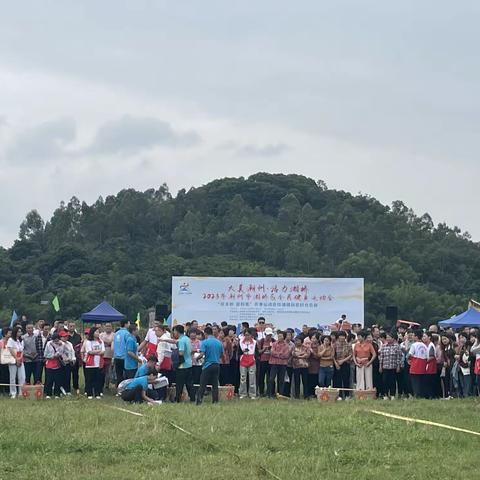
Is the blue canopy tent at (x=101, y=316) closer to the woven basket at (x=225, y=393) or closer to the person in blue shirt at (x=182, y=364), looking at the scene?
the woven basket at (x=225, y=393)

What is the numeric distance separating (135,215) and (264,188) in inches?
615

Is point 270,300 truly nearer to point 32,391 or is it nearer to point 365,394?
point 365,394

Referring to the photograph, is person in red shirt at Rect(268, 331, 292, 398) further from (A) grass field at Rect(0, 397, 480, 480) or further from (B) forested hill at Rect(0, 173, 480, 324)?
(B) forested hill at Rect(0, 173, 480, 324)

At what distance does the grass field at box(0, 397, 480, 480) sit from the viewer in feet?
38.6

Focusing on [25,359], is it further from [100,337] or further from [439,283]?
[439,283]

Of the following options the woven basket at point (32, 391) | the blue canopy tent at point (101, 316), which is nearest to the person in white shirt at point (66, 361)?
the woven basket at point (32, 391)

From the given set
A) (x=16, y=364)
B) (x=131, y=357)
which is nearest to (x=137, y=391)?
(x=131, y=357)

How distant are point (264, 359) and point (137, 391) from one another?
182 inches

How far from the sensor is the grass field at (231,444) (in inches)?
464

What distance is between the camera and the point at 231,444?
43.8 ft

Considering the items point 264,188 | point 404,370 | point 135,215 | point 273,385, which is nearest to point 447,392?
point 404,370

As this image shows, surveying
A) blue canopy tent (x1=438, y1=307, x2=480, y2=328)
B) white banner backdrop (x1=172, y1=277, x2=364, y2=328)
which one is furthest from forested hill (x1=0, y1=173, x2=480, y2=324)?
blue canopy tent (x1=438, y1=307, x2=480, y2=328)

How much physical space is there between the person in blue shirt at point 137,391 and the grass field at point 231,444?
121 cm

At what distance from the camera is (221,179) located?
102750 mm
